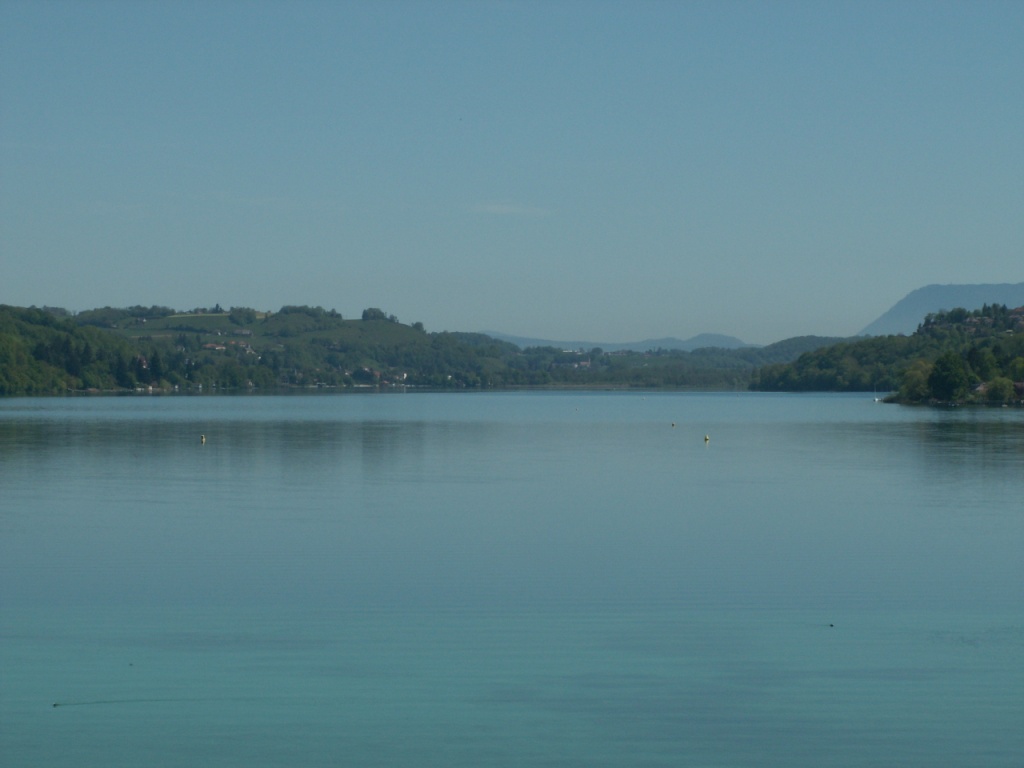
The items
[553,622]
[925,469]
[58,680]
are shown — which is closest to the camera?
[58,680]

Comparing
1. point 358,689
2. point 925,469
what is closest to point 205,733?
point 358,689

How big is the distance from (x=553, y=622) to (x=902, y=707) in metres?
5.57

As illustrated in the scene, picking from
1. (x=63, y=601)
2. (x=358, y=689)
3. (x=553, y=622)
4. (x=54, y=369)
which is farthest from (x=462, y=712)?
(x=54, y=369)

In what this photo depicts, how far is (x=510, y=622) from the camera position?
17656mm

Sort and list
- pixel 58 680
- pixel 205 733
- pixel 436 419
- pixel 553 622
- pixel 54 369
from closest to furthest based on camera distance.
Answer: pixel 205 733
pixel 58 680
pixel 553 622
pixel 436 419
pixel 54 369

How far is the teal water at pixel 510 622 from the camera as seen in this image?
1245 centimetres

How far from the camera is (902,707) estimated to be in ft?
44.1

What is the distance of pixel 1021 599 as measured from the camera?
1945 centimetres

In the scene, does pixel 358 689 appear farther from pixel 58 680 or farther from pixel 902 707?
pixel 902 707

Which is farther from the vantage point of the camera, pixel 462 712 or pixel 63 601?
pixel 63 601

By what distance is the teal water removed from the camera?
40.8ft

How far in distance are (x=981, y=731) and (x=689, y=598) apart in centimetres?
713

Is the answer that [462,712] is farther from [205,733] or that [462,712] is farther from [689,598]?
[689,598]

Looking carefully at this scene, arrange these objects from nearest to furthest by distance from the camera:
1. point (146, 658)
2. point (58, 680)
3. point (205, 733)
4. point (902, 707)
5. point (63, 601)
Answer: point (205, 733)
point (902, 707)
point (58, 680)
point (146, 658)
point (63, 601)
